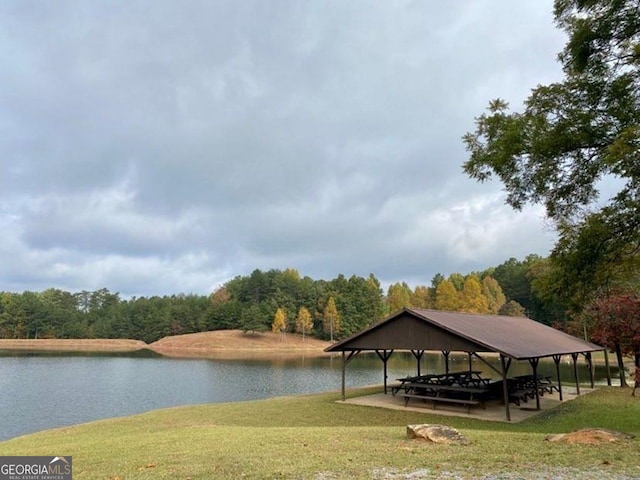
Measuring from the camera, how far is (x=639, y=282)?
60.0 feet

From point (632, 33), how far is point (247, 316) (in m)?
70.9


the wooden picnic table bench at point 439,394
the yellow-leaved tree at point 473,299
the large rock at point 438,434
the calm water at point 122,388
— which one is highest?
the yellow-leaved tree at point 473,299

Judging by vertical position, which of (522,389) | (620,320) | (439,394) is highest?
(620,320)

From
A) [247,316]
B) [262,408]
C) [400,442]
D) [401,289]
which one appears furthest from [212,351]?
[400,442]

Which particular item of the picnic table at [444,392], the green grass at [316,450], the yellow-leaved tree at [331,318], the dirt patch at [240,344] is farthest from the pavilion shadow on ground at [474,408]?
the yellow-leaved tree at [331,318]

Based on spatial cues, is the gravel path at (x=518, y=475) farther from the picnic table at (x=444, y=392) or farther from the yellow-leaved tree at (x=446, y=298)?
the yellow-leaved tree at (x=446, y=298)

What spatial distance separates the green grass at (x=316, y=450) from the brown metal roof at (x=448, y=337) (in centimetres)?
220

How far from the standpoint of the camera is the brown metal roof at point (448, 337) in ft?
47.4

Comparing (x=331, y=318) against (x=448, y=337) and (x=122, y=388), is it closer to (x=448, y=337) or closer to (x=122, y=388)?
(x=122, y=388)

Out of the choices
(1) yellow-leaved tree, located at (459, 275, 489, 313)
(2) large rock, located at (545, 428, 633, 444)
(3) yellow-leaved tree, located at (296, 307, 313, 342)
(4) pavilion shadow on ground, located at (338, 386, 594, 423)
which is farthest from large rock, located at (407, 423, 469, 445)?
(3) yellow-leaved tree, located at (296, 307, 313, 342)

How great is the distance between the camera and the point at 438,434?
8.06 metres

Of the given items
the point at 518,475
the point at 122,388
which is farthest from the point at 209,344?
the point at 518,475

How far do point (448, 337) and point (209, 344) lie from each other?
197 ft

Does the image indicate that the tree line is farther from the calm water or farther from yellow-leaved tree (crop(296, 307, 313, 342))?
the calm water
